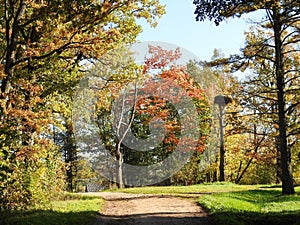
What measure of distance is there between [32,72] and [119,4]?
4.59 meters

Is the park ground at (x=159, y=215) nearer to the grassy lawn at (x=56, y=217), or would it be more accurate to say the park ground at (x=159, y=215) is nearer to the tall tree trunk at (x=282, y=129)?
the grassy lawn at (x=56, y=217)

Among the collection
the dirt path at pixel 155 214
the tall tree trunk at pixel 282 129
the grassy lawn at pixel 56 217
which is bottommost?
the dirt path at pixel 155 214

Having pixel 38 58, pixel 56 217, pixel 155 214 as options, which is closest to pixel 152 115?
pixel 38 58

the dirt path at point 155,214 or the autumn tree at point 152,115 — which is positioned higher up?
the autumn tree at point 152,115

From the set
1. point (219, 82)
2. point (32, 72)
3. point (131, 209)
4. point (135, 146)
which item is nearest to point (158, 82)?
point (219, 82)

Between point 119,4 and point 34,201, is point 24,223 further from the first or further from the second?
point 119,4

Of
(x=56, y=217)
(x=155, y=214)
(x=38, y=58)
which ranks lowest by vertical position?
(x=155, y=214)

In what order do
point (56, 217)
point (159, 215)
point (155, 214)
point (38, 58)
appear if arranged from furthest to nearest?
1. point (38, 58)
2. point (155, 214)
3. point (159, 215)
4. point (56, 217)

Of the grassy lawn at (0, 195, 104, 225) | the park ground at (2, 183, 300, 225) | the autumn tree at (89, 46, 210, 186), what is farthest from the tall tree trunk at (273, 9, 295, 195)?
the autumn tree at (89, 46, 210, 186)

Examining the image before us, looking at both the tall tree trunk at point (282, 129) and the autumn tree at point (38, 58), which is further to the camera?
the tall tree trunk at point (282, 129)

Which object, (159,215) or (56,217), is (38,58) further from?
(159,215)

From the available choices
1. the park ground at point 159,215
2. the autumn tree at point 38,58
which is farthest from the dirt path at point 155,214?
the autumn tree at point 38,58

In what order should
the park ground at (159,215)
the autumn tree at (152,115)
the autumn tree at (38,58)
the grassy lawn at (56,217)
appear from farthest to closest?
1. the autumn tree at (152,115)
2. the autumn tree at (38,58)
3. the park ground at (159,215)
4. the grassy lawn at (56,217)

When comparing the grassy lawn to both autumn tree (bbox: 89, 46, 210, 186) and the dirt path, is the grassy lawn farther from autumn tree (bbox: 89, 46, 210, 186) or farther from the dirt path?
autumn tree (bbox: 89, 46, 210, 186)
